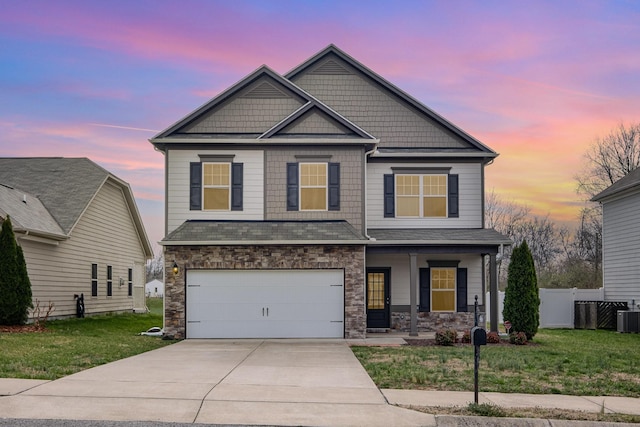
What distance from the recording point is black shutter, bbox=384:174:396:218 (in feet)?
82.8

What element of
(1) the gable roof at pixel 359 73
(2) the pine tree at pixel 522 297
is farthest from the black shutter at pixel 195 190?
(2) the pine tree at pixel 522 297

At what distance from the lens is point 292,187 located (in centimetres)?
2300

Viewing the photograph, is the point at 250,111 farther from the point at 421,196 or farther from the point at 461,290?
the point at 461,290

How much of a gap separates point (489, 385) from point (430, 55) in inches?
546

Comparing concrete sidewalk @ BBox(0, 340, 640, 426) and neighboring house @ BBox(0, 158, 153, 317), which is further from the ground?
neighboring house @ BBox(0, 158, 153, 317)

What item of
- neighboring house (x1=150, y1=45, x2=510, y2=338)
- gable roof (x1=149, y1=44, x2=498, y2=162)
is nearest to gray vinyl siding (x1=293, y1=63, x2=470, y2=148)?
gable roof (x1=149, y1=44, x2=498, y2=162)

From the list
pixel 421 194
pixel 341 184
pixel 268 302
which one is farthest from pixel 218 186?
pixel 421 194

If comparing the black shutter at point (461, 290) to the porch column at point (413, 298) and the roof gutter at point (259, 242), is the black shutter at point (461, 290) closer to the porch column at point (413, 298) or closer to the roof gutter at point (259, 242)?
the porch column at point (413, 298)

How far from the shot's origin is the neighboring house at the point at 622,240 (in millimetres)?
27688

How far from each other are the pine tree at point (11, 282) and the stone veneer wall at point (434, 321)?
38.6 feet

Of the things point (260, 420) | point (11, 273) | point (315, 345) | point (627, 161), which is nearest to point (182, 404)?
point (260, 420)

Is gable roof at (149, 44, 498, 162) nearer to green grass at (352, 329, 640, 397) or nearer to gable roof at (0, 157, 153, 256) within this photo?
gable roof at (0, 157, 153, 256)

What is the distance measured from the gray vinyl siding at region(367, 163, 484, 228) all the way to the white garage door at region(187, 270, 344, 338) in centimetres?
382

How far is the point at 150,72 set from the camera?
22.4 m
